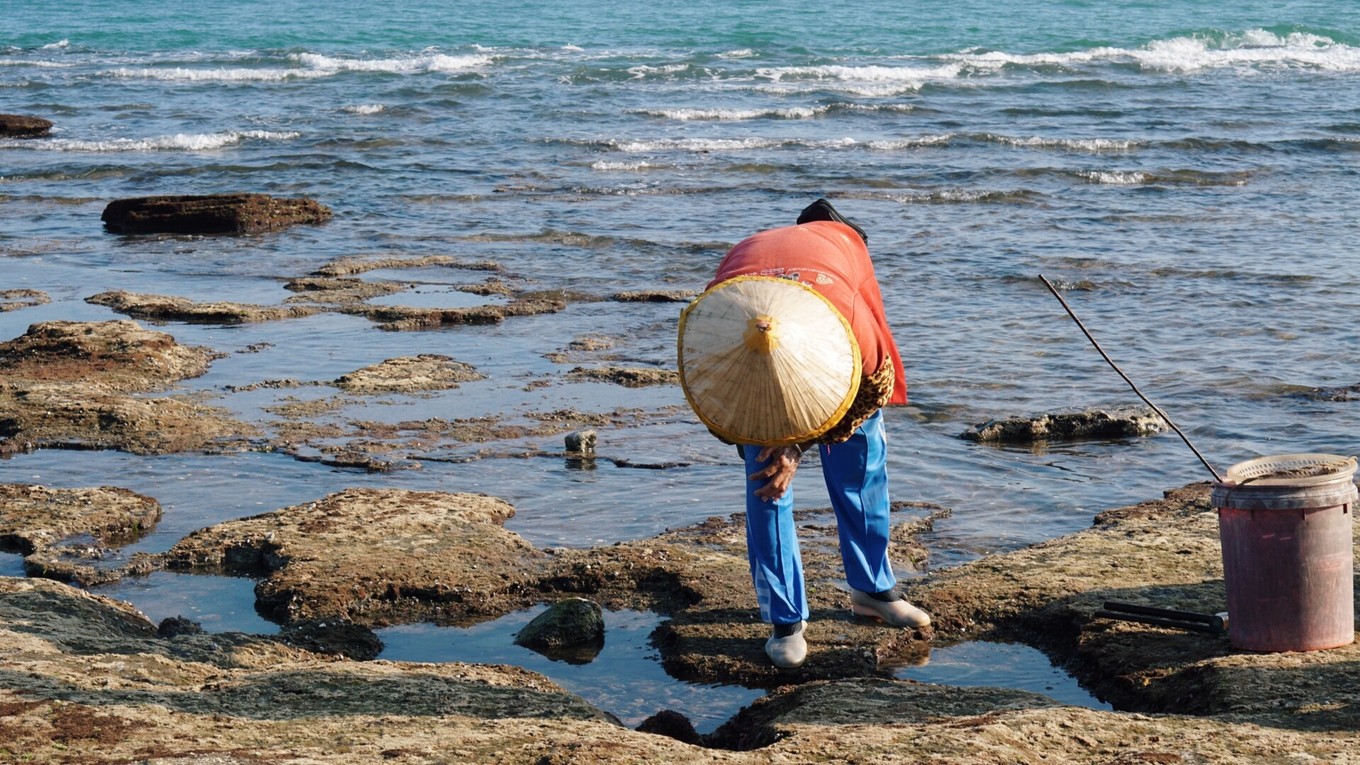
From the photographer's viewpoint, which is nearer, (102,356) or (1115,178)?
(102,356)

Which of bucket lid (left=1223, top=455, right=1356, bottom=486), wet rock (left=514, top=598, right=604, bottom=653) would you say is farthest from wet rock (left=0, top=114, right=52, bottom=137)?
bucket lid (left=1223, top=455, right=1356, bottom=486)

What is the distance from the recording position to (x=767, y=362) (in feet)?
11.8

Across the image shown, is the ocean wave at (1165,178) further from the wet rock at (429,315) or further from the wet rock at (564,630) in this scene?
the wet rock at (564,630)

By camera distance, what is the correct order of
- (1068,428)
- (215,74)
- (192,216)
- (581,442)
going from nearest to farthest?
(581,442) → (1068,428) → (192,216) → (215,74)

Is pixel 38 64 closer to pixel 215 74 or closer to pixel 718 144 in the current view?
pixel 215 74

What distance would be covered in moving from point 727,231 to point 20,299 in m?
5.71

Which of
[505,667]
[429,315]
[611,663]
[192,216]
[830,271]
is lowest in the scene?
[611,663]

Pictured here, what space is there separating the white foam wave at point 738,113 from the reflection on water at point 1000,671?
58.4ft

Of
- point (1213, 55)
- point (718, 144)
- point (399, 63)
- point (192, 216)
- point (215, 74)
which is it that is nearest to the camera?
point (192, 216)

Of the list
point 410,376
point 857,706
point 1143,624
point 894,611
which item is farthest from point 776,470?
point 410,376

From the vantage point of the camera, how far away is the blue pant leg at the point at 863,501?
4.67 meters

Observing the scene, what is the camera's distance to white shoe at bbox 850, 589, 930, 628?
4695 mm

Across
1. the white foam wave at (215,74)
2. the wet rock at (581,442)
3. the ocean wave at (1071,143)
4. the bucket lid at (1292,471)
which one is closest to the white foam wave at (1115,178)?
the ocean wave at (1071,143)

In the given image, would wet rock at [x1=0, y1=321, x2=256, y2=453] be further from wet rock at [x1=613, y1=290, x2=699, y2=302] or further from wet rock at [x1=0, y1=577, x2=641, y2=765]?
wet rock at [x1=613, y1=290, x2=699, y2=302]
